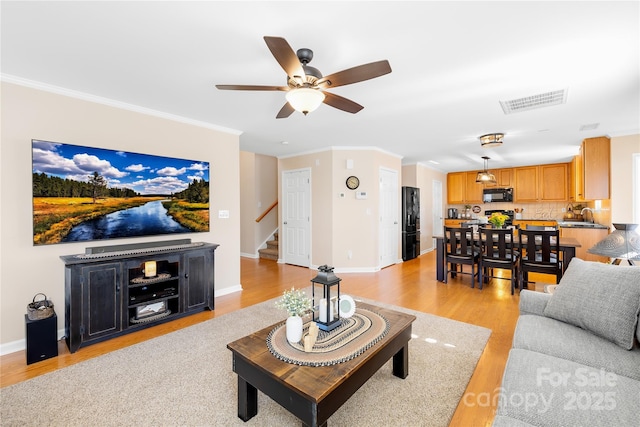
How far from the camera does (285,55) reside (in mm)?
1673

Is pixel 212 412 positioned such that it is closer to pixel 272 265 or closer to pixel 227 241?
pixel 227 241

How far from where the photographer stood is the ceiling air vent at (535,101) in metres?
2.92

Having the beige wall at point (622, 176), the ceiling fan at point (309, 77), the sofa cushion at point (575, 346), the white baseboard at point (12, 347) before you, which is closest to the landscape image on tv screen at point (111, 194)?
the white baseboard at point (12, 347)

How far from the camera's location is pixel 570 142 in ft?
16.4

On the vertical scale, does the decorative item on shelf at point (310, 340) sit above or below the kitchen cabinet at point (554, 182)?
below

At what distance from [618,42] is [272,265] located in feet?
18.8

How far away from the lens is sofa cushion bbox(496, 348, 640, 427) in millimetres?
1109

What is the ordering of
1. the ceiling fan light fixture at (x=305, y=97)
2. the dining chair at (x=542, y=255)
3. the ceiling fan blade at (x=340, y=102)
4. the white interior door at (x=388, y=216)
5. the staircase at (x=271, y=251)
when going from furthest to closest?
the staircase at (x=271, y=251)
the white interior door at (x=388, y=216)
the dining chair at (x=542, y=255)
the ceiling fan blade at (x=340, y=102)
the ceiling fan light fixture at (x=305, y=97)

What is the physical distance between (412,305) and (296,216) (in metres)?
3.15

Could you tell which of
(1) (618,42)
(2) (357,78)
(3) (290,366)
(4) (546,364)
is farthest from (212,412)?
(1) (618,42)

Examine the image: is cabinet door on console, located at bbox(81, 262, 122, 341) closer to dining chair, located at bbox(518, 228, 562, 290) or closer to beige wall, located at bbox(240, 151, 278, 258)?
beige wall, located at bbox(240, 151, 278, 258)

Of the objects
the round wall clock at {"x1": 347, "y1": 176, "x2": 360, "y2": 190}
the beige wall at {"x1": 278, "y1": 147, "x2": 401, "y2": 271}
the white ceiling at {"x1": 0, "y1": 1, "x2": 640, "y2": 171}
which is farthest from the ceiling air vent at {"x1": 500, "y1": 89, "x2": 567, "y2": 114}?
the round wall clock at {"x1": 347, "y1": 176, "x2": 360, "y2": 190}

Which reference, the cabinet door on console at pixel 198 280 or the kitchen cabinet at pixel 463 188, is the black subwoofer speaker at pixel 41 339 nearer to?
the cabinet door on console at pixel 198 280

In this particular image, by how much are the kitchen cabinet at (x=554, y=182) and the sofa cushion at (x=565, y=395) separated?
7453 millimetres
